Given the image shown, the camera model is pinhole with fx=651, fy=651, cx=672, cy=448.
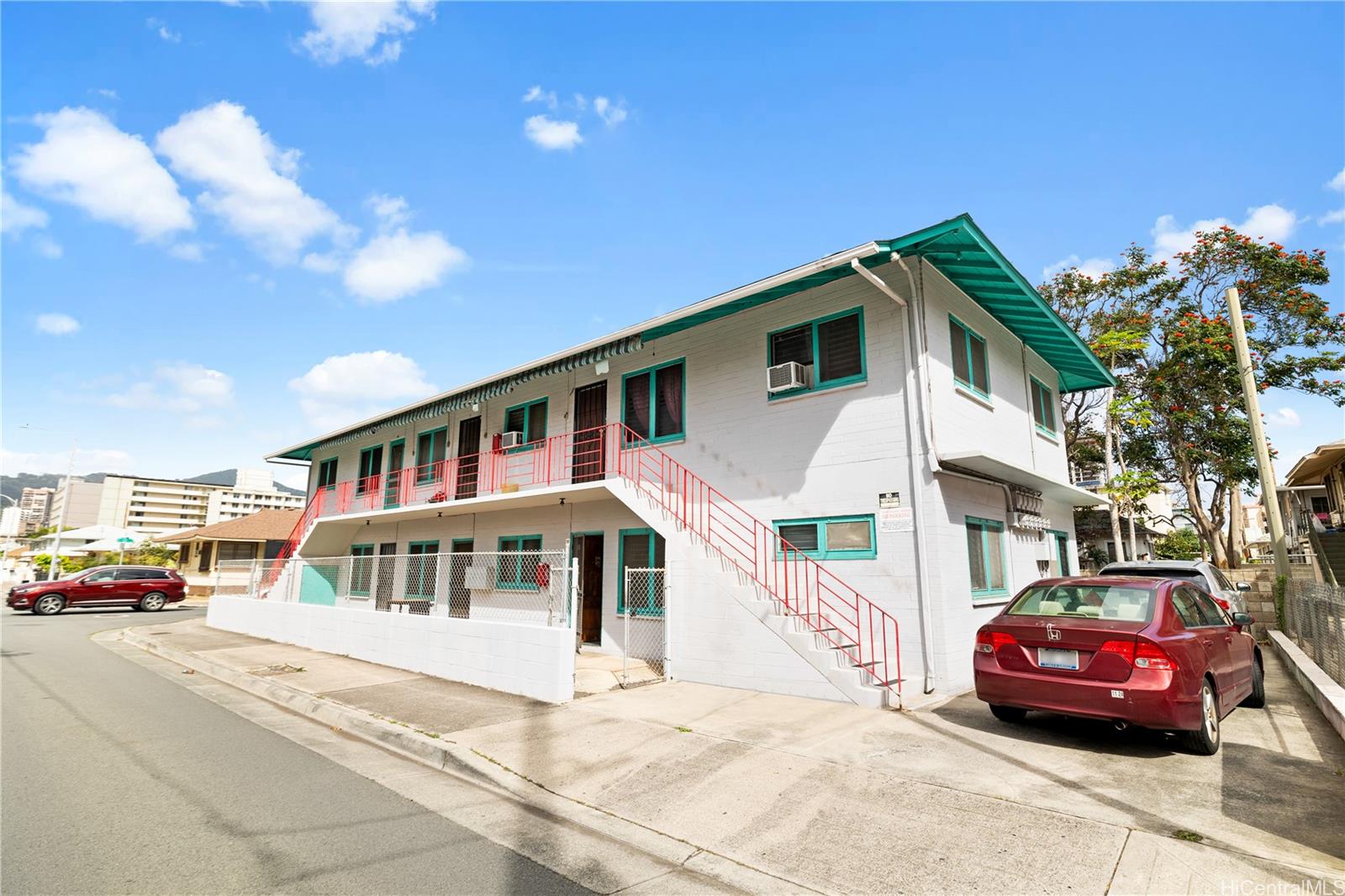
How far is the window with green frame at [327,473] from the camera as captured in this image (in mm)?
22562

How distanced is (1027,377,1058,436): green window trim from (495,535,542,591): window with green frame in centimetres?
1113

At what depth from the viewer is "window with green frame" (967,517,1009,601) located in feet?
33.3

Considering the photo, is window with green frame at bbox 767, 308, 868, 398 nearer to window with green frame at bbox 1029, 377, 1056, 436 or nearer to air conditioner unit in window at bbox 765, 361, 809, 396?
air conditioner unit in window at bbox 765, 361, 809, 396

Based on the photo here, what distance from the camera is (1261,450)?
1238cm

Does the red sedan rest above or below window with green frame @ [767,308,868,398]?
below

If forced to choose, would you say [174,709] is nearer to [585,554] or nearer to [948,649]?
[585,554]

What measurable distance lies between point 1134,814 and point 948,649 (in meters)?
4.32

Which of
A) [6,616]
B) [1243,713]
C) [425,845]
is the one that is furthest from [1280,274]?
[6,616]

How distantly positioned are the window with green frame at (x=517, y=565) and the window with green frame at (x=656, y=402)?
358cm

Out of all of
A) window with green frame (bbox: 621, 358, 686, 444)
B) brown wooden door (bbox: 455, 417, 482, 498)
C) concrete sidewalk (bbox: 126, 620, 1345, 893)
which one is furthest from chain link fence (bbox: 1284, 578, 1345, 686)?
brown wooden door (bbox: 455, 417, 482, 498)

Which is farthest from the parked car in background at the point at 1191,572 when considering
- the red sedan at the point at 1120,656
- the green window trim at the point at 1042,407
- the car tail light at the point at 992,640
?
the green window trim at the point at 1042,407

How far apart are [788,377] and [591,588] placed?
607 cm

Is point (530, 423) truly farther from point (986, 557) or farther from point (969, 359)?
point (986, 557)

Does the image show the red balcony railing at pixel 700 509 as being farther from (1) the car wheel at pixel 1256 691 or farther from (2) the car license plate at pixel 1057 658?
(1) the car wheel at pixel 1256 691
